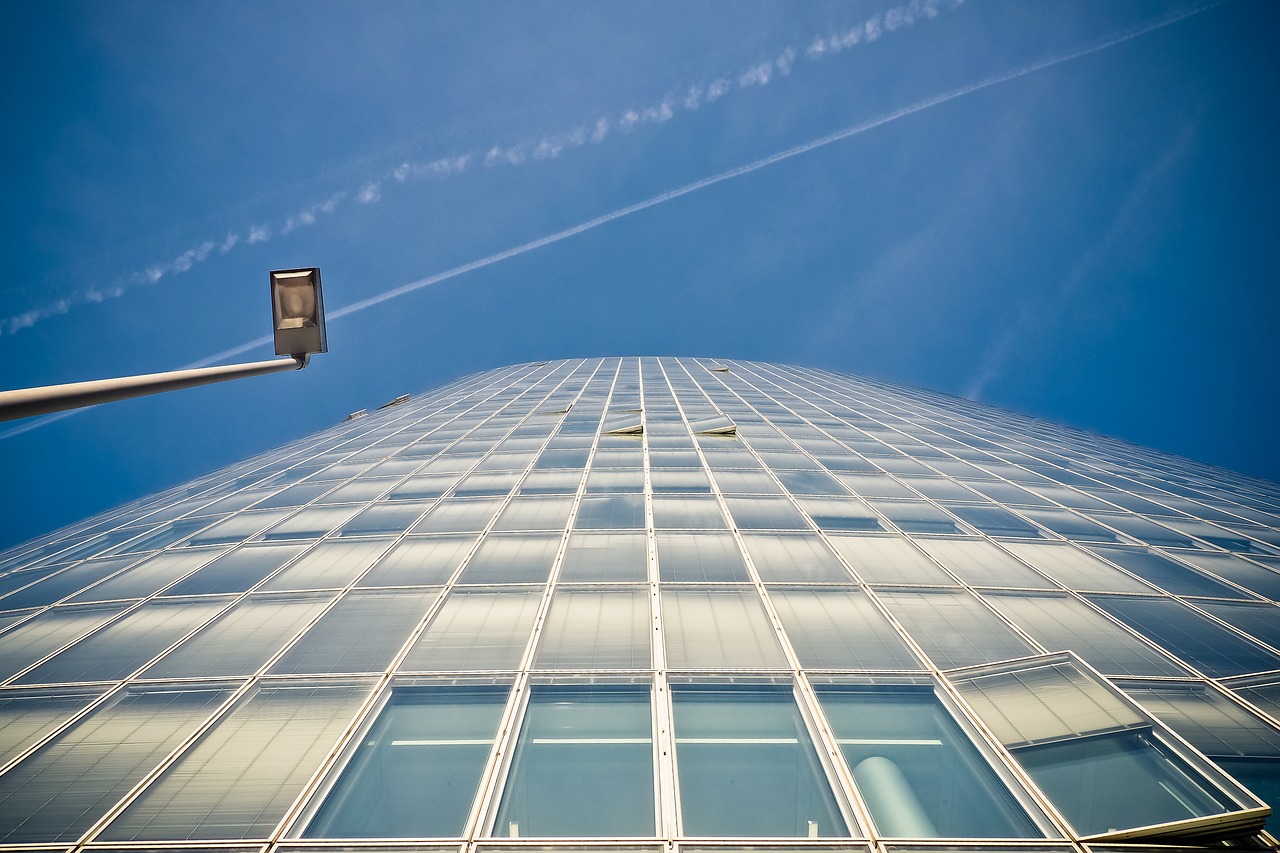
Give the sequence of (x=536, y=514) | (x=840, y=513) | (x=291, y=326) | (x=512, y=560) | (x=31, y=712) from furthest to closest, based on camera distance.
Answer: (x=840, y=513)
(x=536, y=514)
(x=512, y=560)
(x=31, y=712)
(x=291, y=326)

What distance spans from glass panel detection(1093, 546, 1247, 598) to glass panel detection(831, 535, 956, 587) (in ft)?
14.8

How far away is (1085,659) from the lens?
8227 millimetres

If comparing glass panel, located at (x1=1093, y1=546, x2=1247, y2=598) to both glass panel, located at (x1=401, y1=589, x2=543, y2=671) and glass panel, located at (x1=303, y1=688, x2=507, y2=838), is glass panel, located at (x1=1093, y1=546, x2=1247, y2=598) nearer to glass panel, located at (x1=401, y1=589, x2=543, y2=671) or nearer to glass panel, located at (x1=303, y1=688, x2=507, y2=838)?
glass panel, located at (x1=401, y1=589, x2=543, y2=671)

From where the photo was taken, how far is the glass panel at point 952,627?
823cm

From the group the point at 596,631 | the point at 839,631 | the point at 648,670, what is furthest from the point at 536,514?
the point at 839,631

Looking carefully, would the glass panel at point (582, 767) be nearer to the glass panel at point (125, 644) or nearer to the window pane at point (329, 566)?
the window pane at point (329, 566)

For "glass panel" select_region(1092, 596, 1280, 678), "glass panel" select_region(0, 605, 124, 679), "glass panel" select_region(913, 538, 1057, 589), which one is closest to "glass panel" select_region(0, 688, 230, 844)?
"glass panel" select_region(0, 605, 124, 679)

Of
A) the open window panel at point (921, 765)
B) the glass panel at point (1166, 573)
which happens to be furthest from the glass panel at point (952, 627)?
the glass panel at point (1166, 573)

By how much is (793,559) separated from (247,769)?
374 inches

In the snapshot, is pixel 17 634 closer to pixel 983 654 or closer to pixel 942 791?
pixel 942 791

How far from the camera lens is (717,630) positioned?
28.8ft

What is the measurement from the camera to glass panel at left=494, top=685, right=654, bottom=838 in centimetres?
549

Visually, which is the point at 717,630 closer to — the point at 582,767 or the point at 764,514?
the point at 582,767

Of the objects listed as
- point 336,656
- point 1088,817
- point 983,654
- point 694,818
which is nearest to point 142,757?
point 336,656
